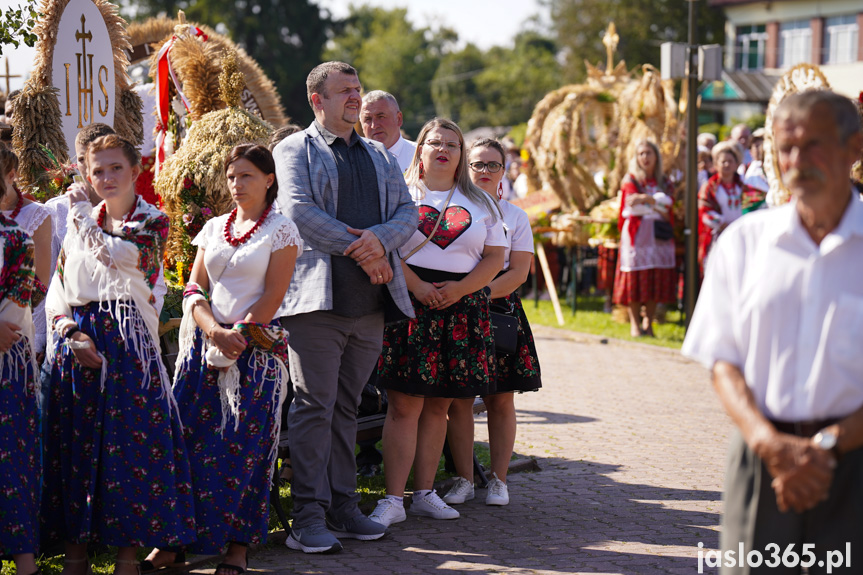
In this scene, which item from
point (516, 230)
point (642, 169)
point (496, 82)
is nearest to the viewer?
point (516, 230)

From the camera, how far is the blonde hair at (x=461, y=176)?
215 inches

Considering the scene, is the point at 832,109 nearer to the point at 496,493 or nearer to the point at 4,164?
the point at 4,164

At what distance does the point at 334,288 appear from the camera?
4.82 m

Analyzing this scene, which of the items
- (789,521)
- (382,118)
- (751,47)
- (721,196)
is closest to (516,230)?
(382,118)

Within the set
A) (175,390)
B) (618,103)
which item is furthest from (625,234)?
(175,390)

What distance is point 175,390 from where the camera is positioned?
440 cm

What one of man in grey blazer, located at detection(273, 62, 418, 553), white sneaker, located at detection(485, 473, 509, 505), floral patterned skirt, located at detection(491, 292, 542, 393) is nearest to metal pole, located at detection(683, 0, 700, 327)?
floral patterned skirt, located at detection(491, 292, 542, 393)

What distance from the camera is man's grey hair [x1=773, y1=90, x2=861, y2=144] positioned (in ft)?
8.83

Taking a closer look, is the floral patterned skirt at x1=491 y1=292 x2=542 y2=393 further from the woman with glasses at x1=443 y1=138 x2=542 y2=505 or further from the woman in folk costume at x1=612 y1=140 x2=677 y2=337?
the woman in folk costume at x1=612 y1=140 x2=677 y2=337

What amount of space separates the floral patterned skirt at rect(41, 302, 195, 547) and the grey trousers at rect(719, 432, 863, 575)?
2.27 m

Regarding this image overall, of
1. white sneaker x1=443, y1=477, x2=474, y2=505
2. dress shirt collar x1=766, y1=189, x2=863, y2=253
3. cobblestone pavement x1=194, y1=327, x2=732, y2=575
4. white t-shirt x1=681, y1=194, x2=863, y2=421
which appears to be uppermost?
dress shirt collar x1=766, y1=189, x2=863, y2=253

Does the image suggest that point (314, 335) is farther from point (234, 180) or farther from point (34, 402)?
point (34, 402)

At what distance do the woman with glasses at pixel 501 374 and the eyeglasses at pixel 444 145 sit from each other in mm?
496

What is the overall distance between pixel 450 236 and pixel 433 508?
1.44m
